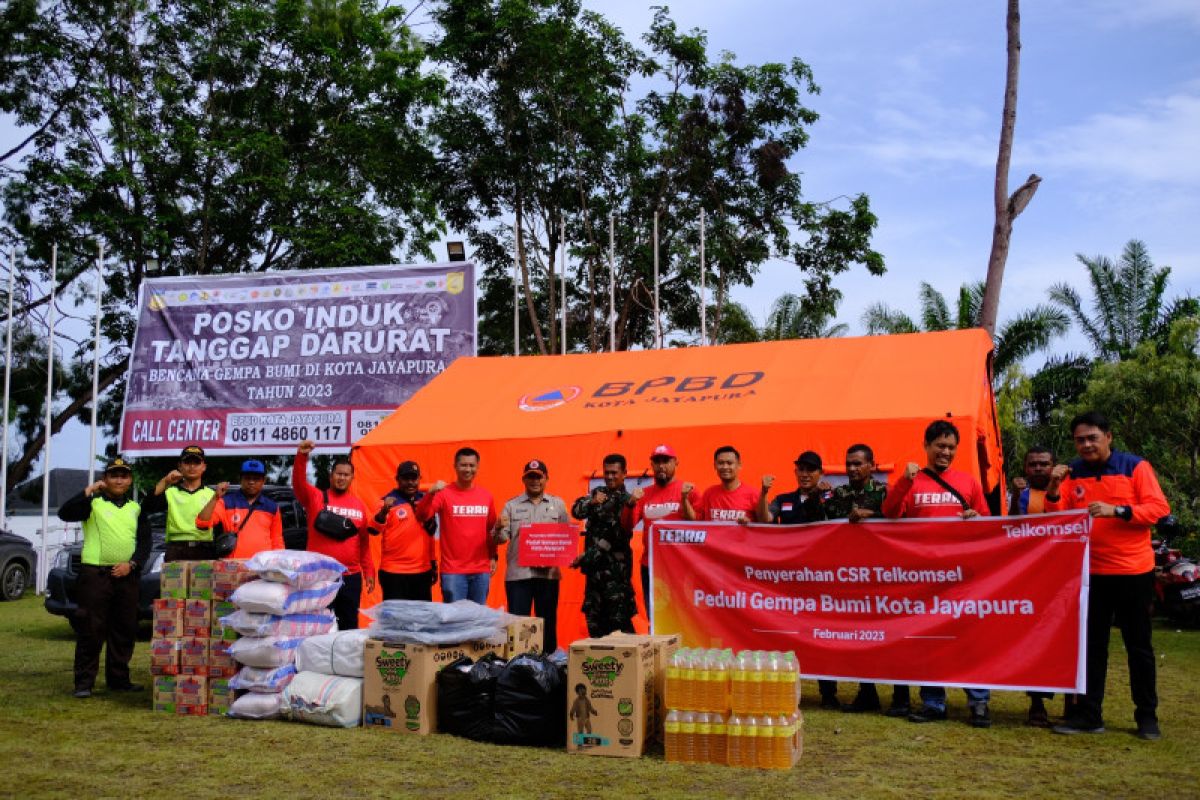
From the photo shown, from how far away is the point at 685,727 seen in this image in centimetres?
574

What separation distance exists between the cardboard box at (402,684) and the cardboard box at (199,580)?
4.64 ft

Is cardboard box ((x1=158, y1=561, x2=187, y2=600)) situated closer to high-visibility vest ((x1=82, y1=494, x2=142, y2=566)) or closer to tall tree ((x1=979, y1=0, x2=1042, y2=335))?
high-visibility vest ((x1=82, y1=494, x2=142, y2=566))

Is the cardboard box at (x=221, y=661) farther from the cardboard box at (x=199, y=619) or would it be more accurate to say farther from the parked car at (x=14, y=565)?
the parked car at (x=14, y=565)

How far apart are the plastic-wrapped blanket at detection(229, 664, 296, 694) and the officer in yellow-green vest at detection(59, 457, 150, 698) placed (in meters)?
1.46

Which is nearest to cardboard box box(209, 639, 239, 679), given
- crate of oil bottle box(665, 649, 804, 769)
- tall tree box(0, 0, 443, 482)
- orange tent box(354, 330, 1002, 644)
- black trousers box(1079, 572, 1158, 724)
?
crate of oil bottle box(665, 649, 804, 769)

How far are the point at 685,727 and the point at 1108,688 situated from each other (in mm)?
4377

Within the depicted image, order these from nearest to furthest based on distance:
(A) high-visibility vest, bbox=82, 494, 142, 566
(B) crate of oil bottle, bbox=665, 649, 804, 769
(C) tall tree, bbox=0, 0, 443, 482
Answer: (B) crate of oil bottle, bbox=665, 649, 804, 769 < (A) high-visibility vest, bbox=82, 494, 142, 566 < (C) tall tree, bbox=0, 0, 443, 482

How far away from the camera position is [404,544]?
8.47m

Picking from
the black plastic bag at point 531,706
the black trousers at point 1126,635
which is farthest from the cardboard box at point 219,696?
the black trousers at point 1126,635

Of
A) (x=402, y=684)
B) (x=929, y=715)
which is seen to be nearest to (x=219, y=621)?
(x=402, y=684)

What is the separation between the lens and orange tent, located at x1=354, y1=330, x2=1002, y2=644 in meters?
9.14

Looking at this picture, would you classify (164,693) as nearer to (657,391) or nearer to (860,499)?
(860,499)

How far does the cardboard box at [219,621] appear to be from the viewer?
717 cm

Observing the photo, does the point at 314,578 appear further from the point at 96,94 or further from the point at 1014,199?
the point at 96,94
